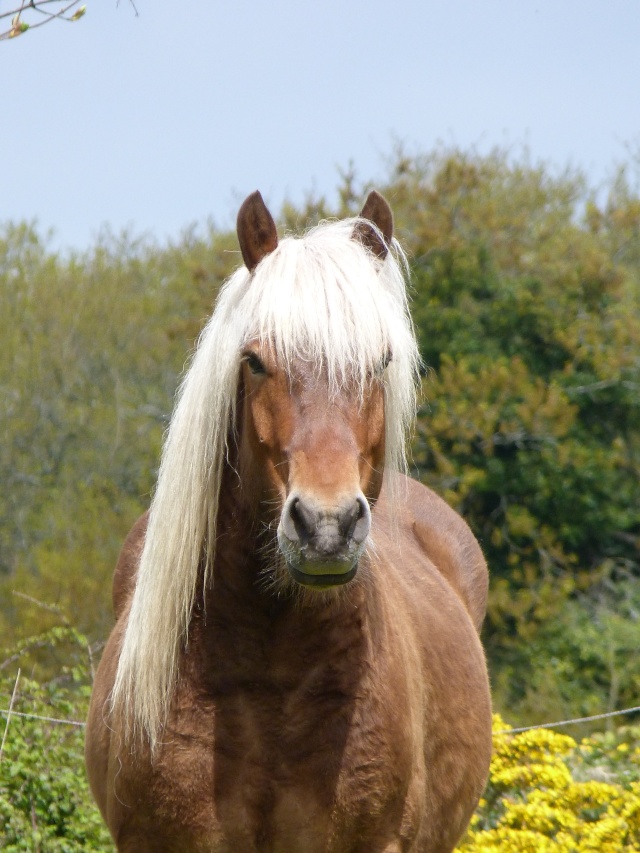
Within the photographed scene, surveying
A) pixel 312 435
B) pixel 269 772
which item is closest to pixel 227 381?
pixel 312 435

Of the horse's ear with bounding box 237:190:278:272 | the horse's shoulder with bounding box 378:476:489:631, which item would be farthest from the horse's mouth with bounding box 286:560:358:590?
the horse's shoulder with bounding box 378:476:489:631

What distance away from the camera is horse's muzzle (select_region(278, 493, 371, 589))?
214cm

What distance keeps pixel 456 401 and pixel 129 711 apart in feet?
39.4

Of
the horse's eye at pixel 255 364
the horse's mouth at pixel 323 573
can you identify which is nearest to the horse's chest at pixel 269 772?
the horse's mouth at pixel 323 573

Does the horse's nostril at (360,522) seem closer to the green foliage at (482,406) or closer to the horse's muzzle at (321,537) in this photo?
the horse's muzzle at (321,537)

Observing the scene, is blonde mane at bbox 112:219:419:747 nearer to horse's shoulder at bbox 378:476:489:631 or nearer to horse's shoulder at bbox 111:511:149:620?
horse's shoulder at bbox 111:511:149:620

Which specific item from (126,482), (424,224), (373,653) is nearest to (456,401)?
(424,224)

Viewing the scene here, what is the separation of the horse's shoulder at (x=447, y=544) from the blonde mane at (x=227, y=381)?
147cm

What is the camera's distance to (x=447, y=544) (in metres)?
4.46

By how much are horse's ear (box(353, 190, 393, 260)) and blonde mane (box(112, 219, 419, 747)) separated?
0.03m

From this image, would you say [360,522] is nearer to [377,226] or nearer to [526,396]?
[377,226]

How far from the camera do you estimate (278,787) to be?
249 cm

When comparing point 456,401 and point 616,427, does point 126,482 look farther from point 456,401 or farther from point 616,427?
point 616,427

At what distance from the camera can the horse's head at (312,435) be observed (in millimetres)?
2172
